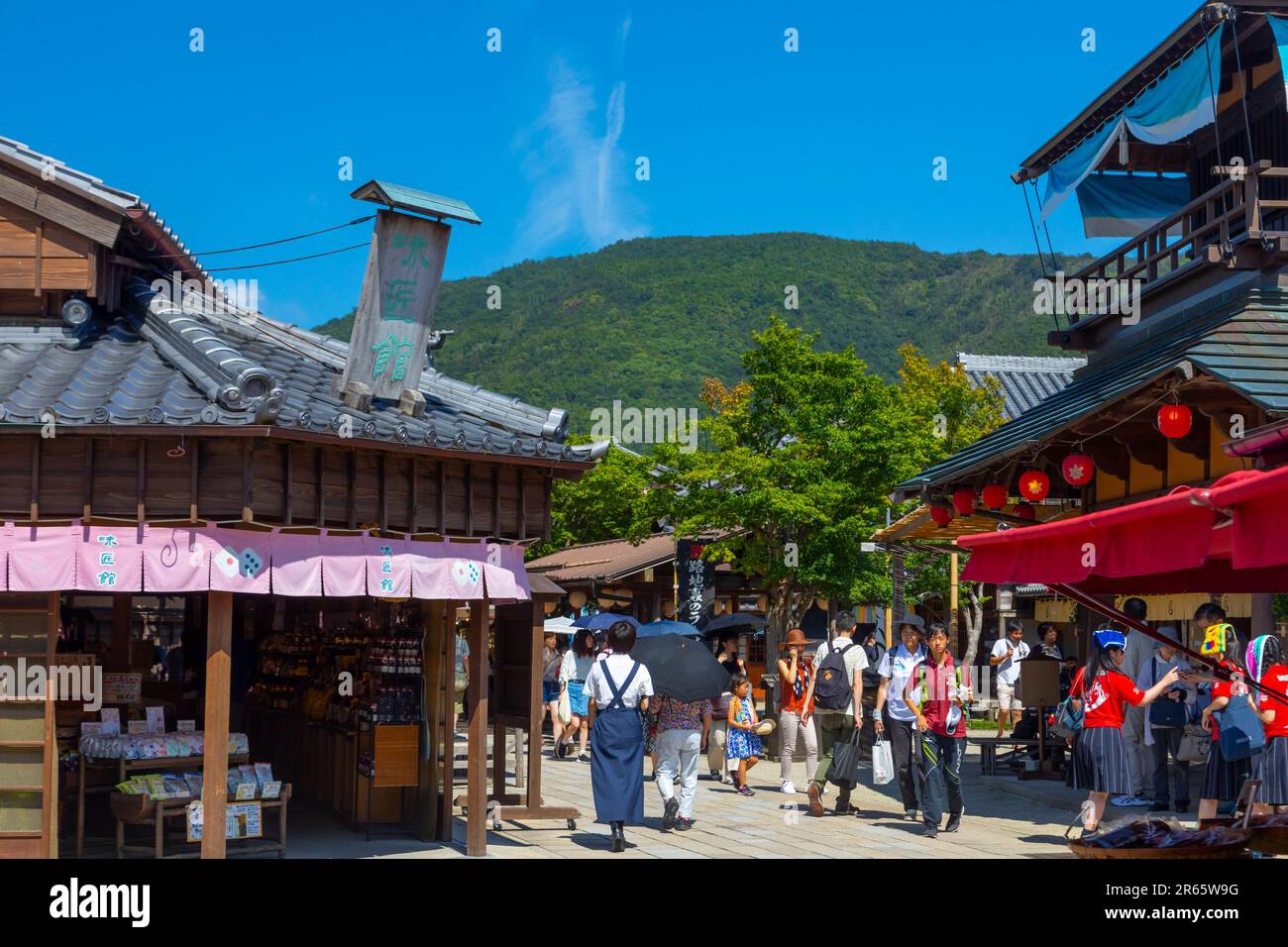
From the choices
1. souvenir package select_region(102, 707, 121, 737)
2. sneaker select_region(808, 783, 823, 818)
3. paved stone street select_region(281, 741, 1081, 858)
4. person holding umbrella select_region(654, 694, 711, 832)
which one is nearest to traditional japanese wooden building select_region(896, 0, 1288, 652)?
paved stone street select_region(281, 741, 1081, 858)

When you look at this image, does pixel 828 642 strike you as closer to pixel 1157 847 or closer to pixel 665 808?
pixel 665 808

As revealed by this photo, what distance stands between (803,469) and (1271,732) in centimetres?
1598

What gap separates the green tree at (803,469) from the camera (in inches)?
1058

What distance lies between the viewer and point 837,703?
15.0 m

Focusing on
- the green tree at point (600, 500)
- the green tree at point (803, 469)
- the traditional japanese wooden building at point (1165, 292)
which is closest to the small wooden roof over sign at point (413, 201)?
the traditional japanese wooden building at point (1165, 292)

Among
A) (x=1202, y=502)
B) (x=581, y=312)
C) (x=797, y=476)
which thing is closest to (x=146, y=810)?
(x=1202, y=502)

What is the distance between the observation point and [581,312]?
8600 centimetres

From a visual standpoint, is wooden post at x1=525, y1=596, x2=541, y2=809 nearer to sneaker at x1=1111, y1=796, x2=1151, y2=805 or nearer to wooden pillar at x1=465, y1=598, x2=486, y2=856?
wooden pillar at x1=465, y1=598, x2=486, y2=856

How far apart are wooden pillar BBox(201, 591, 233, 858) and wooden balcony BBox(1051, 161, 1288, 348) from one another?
1081cm

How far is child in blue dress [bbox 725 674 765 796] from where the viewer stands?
56.8ft

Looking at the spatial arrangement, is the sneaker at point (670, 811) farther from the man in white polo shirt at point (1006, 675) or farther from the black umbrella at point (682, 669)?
the man in white polo shirt at point (1006, 675)

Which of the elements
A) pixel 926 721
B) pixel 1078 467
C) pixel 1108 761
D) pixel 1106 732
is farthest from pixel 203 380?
pixel 1078 467

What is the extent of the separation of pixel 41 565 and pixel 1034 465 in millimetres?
11763

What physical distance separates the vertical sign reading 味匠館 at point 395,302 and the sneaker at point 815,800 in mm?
6957
